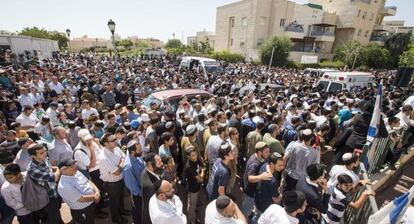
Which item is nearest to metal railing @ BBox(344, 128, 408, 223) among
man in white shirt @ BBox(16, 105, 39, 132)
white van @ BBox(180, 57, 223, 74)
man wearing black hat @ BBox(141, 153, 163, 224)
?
man wearing black hat @ BBox(141, 153, 163, 224)

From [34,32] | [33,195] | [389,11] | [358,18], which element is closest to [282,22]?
[358,18]

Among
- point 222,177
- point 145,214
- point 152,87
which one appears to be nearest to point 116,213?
point 145,214

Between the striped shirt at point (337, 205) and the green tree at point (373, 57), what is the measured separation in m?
41.6

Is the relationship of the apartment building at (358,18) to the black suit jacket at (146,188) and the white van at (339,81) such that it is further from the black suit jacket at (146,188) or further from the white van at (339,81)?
the black suit jacket at (146,188)

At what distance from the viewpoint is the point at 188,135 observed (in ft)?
14.8

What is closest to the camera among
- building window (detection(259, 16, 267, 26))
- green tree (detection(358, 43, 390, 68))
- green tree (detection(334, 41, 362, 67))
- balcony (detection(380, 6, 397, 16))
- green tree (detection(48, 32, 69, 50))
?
green tree (detection(334, 41, 362, 67))

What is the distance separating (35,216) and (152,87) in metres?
8.90

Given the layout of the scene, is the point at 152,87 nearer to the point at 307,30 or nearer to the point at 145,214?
the point at 145,214

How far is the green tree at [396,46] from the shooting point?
135 ft

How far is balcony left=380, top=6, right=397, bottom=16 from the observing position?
46.9m

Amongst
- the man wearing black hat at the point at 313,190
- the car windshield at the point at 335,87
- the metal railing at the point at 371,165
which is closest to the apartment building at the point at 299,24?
the car windshield at the point at 335,87

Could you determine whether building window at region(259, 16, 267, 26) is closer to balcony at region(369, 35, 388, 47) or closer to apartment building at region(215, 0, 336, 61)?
apartment building at region(215, 0, 336, 61)

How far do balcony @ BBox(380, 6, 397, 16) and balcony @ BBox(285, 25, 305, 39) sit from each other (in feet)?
63.4

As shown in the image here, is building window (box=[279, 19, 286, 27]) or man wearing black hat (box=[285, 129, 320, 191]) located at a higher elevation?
building window (box=[279, 19, 286, 27])
